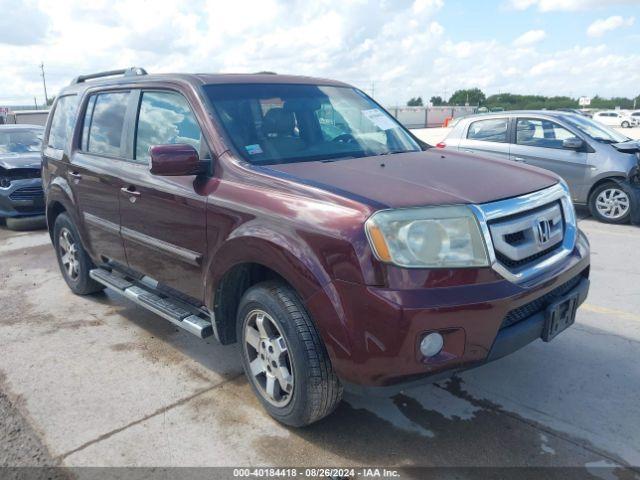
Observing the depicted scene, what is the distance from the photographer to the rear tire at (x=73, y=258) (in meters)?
5.01

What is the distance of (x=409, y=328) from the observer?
236cm

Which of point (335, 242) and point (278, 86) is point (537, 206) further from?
point (278, 86)

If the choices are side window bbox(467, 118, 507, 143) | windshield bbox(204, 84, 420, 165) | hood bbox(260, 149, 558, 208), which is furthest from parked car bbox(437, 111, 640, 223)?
hood bbox(260, 149, 558, 208)

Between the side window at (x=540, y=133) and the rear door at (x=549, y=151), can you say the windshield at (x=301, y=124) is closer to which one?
the rear door at (x=549, y=151)

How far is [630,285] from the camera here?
524cm

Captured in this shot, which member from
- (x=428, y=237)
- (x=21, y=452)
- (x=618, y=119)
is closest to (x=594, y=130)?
(x=428, y=237)

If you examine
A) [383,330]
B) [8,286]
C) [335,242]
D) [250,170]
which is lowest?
[8,286]

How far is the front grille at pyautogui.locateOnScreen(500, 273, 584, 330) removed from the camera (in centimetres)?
265

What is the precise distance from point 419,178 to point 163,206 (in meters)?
1.68

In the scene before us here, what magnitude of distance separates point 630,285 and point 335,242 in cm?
401

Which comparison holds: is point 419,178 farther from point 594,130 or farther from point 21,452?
point 594,130

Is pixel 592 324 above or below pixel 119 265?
below

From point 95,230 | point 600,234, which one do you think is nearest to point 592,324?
point 600,234

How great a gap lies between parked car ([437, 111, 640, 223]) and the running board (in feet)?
17.4
